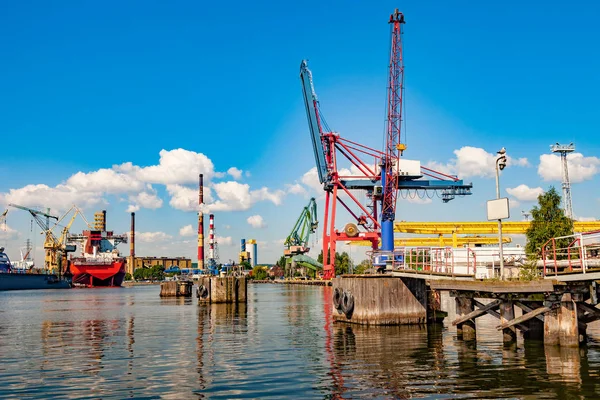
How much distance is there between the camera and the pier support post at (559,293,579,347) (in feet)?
66.9

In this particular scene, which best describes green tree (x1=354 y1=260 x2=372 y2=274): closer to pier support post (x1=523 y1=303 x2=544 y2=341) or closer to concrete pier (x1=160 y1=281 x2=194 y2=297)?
pier support post (x1=523 y1=303 x2=544 y2=341)

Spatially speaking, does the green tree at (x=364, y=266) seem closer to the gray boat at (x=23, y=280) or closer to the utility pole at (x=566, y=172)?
the utility pole at (x=566, y=172)

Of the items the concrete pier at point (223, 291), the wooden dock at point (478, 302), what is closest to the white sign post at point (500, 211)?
the wooden dock at point (478, 302)

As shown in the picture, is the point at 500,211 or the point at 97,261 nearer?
the point at 500,211

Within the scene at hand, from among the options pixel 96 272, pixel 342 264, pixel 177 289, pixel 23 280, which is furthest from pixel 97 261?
pixel 177 289

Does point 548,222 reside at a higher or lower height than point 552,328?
higher

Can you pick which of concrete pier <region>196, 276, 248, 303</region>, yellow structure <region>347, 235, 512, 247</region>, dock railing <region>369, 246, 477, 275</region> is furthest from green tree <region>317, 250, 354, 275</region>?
dock railing <region>369, 246, 477, 275</region>

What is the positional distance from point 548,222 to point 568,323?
105ft

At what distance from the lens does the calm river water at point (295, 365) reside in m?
15.8

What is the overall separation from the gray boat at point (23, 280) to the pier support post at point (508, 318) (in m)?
144

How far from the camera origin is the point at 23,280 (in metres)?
148

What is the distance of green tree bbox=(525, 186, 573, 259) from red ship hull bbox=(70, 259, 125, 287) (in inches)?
5699

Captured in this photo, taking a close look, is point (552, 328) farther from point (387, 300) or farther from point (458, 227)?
point (458, 227)

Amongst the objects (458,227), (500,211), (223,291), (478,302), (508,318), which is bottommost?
(223,291)
